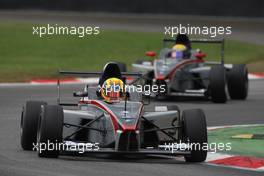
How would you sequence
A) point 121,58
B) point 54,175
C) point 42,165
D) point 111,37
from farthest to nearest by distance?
point 111,37 < point 121,58 < point 42,165 < point 54,175

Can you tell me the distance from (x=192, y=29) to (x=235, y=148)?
23.3 metres

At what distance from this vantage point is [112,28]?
38312mm

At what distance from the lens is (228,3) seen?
38562 millimetres

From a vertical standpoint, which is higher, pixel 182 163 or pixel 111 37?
pixel 111 37

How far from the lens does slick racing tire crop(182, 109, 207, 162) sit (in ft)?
39.2

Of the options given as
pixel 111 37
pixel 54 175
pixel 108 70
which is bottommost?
pixel 54 175

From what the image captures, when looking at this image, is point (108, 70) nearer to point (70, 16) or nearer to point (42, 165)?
point (42, 165)

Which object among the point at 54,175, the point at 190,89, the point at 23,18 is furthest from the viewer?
the point at 23,18

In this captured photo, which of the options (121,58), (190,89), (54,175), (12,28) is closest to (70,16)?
(12,28)

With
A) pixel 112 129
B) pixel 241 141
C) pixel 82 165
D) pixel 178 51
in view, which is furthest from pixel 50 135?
pixel 178 51

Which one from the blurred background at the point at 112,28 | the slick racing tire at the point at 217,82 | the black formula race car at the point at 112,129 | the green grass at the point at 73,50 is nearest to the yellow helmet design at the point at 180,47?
the slick racing tire at the point at 217,82

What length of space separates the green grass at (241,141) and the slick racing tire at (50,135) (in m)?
2.49

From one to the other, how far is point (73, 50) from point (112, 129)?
21.1m

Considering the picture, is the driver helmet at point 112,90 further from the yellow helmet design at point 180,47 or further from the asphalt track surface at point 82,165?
the yellow helmet design at point 180,47
